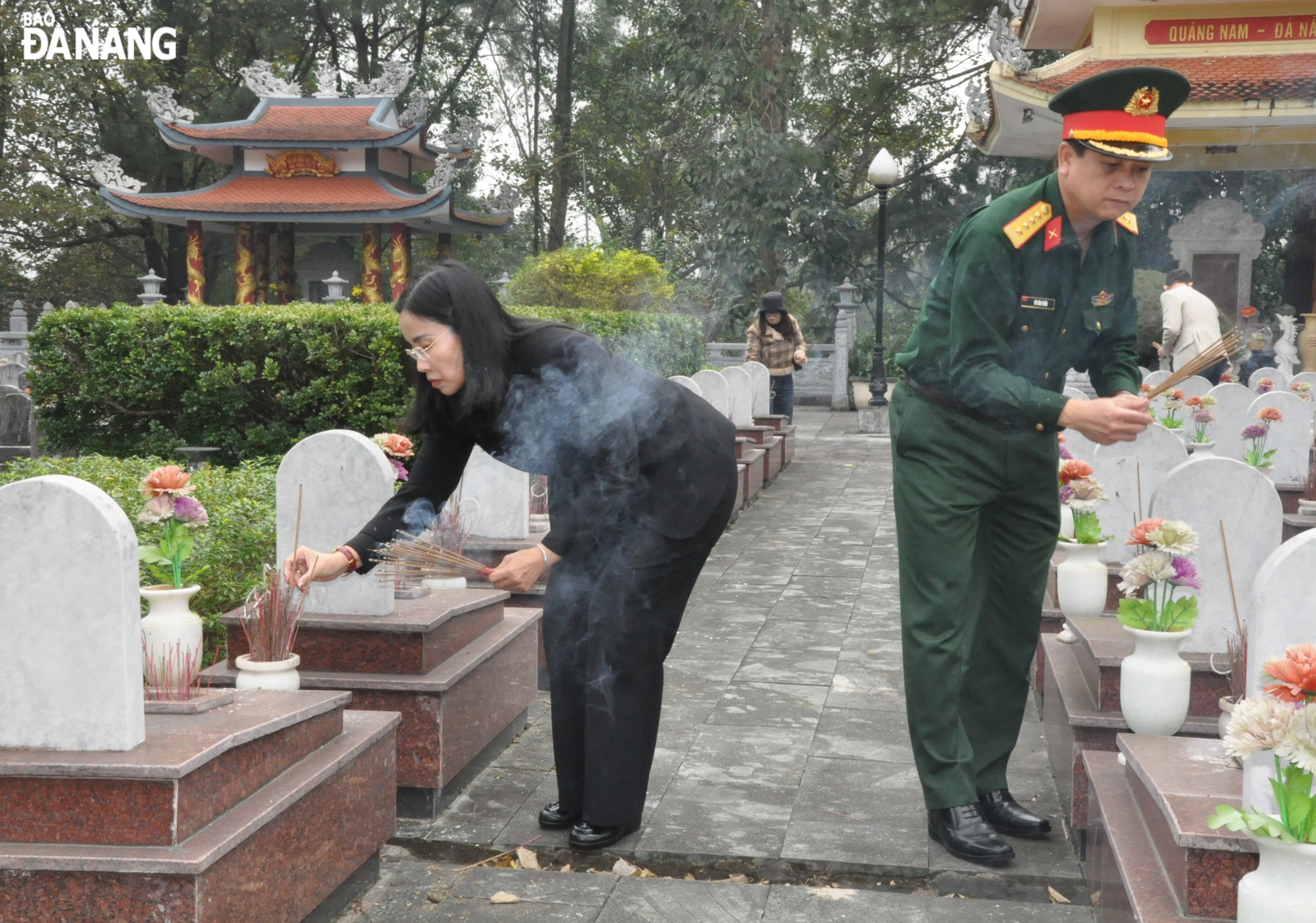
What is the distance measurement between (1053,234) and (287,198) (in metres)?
22.4

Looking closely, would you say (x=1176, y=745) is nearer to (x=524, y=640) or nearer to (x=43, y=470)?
(x=524, y=640)

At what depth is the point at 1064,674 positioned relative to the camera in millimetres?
4027

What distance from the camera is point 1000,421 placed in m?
3.38

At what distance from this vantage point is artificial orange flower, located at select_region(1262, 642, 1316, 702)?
2.04 m

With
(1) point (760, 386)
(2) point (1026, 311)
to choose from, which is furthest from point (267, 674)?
(1) point (760, 386)

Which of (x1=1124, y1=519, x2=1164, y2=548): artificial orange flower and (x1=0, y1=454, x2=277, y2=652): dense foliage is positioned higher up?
(x1=1124, y1=519, x2=1164, y2=548): artificial orange flower

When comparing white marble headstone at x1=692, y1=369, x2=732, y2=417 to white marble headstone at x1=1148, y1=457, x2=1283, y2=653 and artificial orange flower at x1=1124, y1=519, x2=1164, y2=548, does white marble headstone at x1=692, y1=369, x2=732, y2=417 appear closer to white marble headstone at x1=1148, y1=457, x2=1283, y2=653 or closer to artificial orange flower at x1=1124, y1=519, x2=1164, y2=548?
white marble headstone at x1=1148, y1=457, x2=1283, y2=653

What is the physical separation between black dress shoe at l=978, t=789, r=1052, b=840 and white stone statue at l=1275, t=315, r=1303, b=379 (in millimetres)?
13042

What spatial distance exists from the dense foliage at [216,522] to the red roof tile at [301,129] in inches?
690

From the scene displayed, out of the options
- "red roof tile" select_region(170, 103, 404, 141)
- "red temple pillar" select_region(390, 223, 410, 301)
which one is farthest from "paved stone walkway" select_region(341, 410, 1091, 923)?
"red roof tile" select_region(170, 103, 404, 141)

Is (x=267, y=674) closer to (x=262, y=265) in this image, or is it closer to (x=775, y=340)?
Result: (x=775, y=340)

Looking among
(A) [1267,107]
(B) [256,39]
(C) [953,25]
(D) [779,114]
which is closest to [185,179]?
(B) [256,39]

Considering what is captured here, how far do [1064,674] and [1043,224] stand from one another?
1551mm

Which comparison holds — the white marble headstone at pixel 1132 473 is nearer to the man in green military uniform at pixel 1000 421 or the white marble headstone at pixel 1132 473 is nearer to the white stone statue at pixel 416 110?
the man in green military uniform at pixel 1000 421
